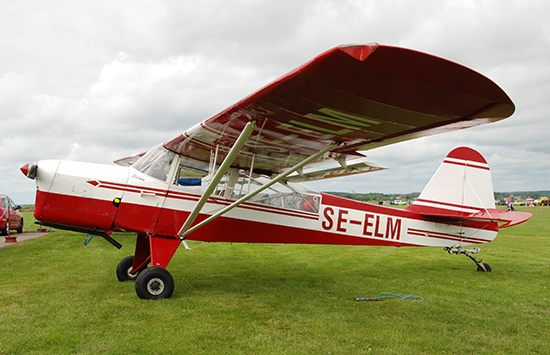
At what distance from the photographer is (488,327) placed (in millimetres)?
4039

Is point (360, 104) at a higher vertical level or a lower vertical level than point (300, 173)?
higher

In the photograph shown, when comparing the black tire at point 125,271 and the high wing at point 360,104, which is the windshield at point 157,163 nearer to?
the high wing at point 360,104

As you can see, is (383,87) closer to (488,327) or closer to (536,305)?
(488,327)

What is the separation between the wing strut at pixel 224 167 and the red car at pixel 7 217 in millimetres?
12356

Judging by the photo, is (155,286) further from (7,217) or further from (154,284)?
(7,217)

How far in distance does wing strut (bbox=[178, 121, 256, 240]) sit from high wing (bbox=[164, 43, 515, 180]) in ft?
0.51

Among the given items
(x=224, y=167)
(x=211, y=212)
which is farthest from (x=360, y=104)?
(x=211, y=212)

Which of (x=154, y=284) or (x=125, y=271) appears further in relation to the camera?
(x=125, y=271)

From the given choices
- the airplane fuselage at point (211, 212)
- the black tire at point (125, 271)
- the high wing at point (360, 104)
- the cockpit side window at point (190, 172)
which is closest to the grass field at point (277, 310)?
the black tire at point (125, 271)

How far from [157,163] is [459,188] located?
19.7 ft

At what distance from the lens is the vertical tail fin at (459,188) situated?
24.0ft

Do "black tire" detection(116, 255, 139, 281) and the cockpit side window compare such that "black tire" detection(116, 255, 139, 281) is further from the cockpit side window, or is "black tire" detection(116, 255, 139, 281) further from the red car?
the red car

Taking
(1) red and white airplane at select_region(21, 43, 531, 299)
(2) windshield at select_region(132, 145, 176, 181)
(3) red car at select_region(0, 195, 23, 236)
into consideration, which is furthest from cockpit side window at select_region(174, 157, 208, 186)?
(3) red car at select_region(0, 195, 23, 236)

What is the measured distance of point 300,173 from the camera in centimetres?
571
